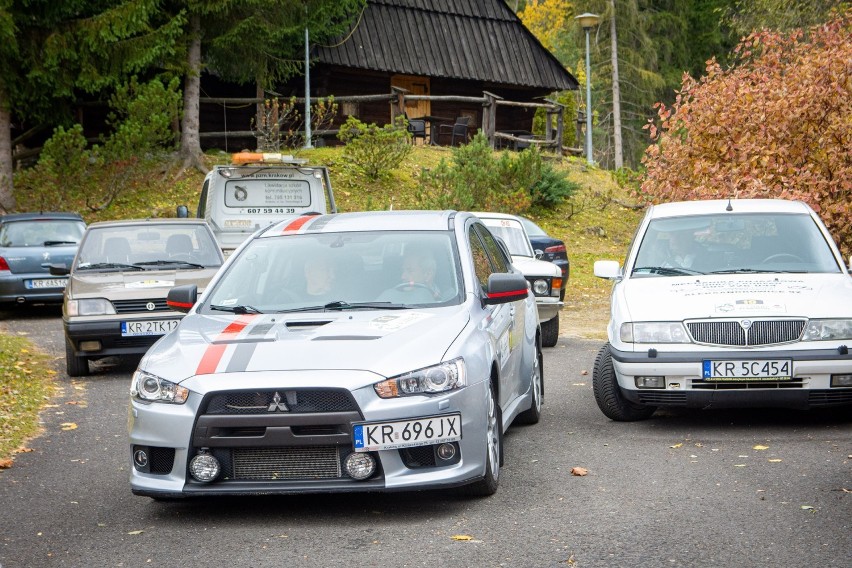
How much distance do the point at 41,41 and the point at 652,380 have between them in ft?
67.3

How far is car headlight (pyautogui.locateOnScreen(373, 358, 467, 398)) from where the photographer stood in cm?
613

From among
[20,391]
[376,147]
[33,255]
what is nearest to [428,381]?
[20,391]

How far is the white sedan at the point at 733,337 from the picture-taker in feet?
27.0

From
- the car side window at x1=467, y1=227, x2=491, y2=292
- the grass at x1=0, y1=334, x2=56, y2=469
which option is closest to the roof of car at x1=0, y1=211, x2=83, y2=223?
the grass at x1=0, y1=334, x2=56, y2=469

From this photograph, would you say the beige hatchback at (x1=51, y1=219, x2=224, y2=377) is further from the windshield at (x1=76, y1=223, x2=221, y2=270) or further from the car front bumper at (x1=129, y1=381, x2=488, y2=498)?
the car front bumper at (x1=129, y1=381, x2=488, y2=498)

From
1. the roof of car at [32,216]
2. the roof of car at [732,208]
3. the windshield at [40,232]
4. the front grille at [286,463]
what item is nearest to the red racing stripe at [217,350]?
the front grille at [286,463]

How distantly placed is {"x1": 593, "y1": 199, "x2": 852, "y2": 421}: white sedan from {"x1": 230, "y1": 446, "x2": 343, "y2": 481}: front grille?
9.85 ft

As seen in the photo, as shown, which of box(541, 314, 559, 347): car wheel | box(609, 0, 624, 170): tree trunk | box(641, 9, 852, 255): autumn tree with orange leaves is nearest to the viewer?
box(541, 314, 559, 347): car wheel

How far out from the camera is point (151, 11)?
25.8 meters

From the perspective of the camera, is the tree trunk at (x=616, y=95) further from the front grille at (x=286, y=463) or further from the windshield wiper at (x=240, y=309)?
the front grille at (x=286, y=463)

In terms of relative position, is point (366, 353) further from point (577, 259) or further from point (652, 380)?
point (577, 259)

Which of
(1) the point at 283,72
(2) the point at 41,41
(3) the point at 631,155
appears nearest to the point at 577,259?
(1) the point at 283,72

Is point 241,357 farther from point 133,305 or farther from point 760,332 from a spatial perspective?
point 133,305

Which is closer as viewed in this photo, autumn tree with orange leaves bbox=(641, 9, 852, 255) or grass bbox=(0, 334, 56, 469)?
grass bbox=(0, 334, 56, 469)
